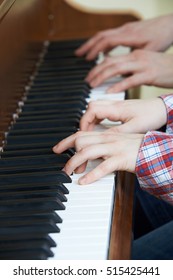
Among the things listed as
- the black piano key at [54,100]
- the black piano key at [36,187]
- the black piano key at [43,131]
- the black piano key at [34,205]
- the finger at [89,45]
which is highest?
the finger at [89,45]

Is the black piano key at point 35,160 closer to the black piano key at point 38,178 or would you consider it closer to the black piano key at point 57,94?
the black piano key at point 38,178

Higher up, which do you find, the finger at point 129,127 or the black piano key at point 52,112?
the black piano key at point 52,112

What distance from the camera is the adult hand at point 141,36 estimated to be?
1.91 metres

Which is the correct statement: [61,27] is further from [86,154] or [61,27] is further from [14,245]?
[14,245]

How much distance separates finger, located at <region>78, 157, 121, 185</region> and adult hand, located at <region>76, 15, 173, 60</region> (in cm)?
77

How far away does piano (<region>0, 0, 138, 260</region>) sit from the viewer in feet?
3.46

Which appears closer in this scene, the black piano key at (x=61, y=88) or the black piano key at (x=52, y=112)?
the black piano key at (x=52, y=112)

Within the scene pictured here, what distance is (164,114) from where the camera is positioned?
144 cm

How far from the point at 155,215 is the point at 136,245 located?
318mm

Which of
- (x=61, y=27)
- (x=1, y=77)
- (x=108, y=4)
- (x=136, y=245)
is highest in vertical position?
(x=108, y=4)

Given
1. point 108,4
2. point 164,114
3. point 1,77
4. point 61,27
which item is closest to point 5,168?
point 1,77

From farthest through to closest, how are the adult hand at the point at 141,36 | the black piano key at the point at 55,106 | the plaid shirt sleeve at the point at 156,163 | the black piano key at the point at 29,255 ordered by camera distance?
the adult hand at the point at 141,36, the black piano key at the point at 55,106, the plaid shirt sleeve at the point at 156,163, the black piano key at the point at 29,255

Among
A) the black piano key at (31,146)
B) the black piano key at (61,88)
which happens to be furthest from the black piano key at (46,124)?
the black piano key at (61,88)

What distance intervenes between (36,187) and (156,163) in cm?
26
